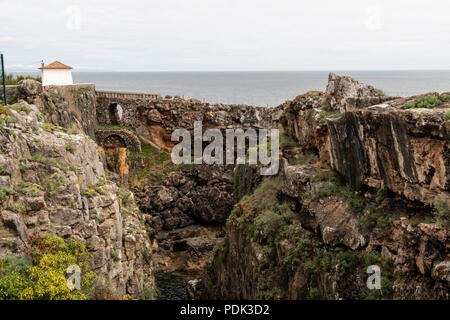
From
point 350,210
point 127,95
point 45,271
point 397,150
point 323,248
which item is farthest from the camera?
point 127,95

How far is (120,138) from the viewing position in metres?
52.9

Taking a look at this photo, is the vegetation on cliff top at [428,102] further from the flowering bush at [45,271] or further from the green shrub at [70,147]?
the green shrub at [70,147]

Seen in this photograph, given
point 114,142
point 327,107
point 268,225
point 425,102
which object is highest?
point 425,102

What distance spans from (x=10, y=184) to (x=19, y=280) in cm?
549

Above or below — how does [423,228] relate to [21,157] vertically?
below

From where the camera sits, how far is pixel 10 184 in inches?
741

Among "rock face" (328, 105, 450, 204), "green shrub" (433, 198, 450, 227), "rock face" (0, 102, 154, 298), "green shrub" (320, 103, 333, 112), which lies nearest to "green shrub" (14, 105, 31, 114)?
"rock face" (0, 102, 154, 298)

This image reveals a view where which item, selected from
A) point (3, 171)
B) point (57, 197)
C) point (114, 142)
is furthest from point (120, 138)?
point (3, 171)

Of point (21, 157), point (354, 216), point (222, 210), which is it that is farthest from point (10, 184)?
point (222, 210)

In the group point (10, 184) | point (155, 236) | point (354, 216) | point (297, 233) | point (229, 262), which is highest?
point (10, 184)

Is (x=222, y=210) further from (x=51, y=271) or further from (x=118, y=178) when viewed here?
(x=51, y=271)

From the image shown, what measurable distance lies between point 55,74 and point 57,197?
29521 mm

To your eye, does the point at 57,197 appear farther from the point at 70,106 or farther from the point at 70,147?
the point at 70,106

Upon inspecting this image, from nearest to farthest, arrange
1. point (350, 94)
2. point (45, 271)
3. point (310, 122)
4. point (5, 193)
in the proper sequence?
point (45, 271) → point (5, 193) → point (350, 94) → point (310, 122)
